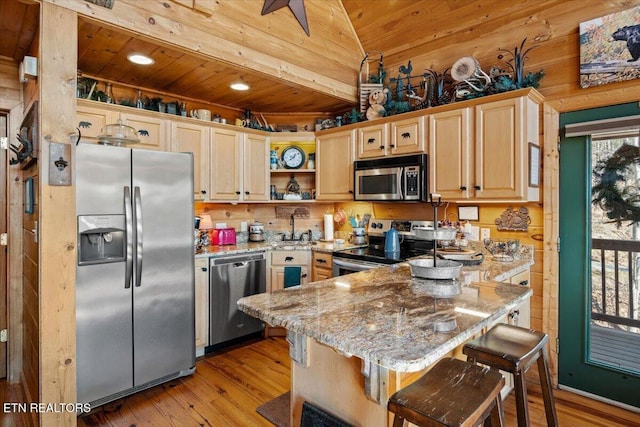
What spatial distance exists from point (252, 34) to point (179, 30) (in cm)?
66

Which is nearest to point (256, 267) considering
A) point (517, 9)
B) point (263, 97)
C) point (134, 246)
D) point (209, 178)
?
point (209, 178)

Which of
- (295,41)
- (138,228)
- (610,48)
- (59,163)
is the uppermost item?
(295,41)

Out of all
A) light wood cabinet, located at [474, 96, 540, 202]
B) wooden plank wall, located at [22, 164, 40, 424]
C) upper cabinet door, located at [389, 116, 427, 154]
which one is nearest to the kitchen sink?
upper cabinet door, located at [389, 116, 427, 154]

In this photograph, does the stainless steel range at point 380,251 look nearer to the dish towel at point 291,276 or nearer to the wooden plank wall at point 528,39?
the dish towel at point 291,276

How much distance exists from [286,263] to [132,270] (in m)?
1.60

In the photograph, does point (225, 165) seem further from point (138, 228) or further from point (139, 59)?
point (138, 228)

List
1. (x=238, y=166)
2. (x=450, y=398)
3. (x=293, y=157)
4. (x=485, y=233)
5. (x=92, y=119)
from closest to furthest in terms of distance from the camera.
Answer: (x=450, y=398)
(x=92, y=119)
(x=485, y=233)
(x=238, y=166)
(x=293, y=157)

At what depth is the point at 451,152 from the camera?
3.04m

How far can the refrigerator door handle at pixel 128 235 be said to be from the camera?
2479 mm

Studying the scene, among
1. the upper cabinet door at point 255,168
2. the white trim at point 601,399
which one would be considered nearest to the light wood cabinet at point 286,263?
the upper cabinet door at point 255,168

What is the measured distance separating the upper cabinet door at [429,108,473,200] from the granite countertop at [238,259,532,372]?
117 centimetres

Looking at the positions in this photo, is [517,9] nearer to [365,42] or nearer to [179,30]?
[365,42]

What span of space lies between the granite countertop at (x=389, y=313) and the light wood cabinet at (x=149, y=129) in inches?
90.2

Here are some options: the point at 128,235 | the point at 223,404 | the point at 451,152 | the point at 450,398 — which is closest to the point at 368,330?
the point at 450,398
